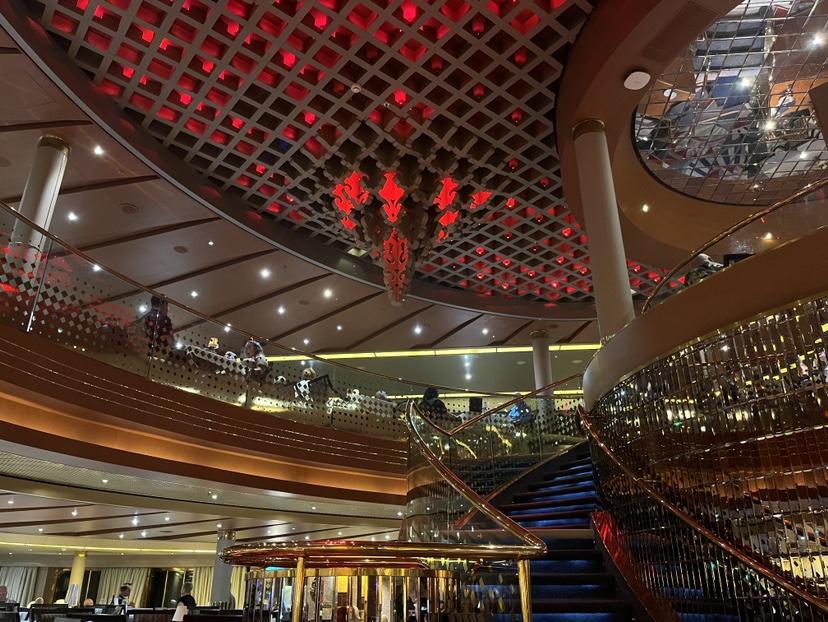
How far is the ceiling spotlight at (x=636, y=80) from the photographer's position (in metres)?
7.07

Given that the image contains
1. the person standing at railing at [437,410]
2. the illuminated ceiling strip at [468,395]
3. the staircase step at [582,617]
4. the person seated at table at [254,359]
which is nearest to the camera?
the staircase step at [582,617]

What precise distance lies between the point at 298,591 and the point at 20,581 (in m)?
24.9

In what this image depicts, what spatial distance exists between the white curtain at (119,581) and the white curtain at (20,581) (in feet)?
7.18

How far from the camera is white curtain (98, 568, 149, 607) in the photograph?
2178 centimetres

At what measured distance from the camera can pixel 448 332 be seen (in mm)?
15547

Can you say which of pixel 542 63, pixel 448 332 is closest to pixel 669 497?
pixel 542 63

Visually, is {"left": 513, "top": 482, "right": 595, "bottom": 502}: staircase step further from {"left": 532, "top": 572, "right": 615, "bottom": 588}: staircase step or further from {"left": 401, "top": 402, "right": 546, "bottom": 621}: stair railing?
{"left": 532, "top": 572, "right": 615, "bottom": 588}: staircase step

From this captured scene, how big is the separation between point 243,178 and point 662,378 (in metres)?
7.45

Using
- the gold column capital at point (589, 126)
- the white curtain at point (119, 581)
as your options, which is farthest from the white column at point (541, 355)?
the white curtain at point (119, 581)

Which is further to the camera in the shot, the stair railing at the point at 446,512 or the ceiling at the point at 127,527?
the ceiling at the point at 127,527

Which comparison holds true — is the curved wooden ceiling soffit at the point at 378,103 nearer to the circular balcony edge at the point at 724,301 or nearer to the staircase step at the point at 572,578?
the circular balcony edge at the point at 724,301

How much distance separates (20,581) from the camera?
21578 mm

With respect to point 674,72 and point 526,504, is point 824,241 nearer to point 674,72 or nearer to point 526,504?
point 526,504

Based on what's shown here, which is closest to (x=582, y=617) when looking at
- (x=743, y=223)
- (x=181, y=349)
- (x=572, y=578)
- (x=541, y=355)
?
(x=572, y=578)
